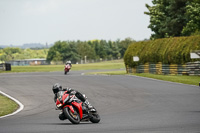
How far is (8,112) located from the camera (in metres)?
17.3

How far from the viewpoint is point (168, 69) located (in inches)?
1646

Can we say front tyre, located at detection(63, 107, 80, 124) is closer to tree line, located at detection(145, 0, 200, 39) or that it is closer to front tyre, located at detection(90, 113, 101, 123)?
front tyre, located at detection(90, 113, 101, 123)

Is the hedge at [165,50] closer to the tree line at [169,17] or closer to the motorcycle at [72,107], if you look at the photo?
the tree line at [169,17]

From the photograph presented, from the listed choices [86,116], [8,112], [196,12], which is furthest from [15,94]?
[196,12]

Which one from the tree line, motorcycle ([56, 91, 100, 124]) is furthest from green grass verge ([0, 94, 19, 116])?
the tree line

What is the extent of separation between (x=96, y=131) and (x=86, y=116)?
1.70 meters

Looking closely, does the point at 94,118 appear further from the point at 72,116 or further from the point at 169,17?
the point at 169,17

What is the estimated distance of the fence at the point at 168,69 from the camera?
37.6 m

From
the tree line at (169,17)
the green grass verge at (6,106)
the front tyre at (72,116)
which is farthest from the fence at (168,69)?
the front tyre at (72,116)

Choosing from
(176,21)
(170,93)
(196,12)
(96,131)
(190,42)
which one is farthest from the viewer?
(176,21)

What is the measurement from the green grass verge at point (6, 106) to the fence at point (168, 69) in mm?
19430

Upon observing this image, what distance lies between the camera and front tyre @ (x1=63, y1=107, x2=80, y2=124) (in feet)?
38.5

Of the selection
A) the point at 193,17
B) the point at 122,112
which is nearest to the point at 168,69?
the point at 193,17

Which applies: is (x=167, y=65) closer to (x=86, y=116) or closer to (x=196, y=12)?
(x=196, y=12)
